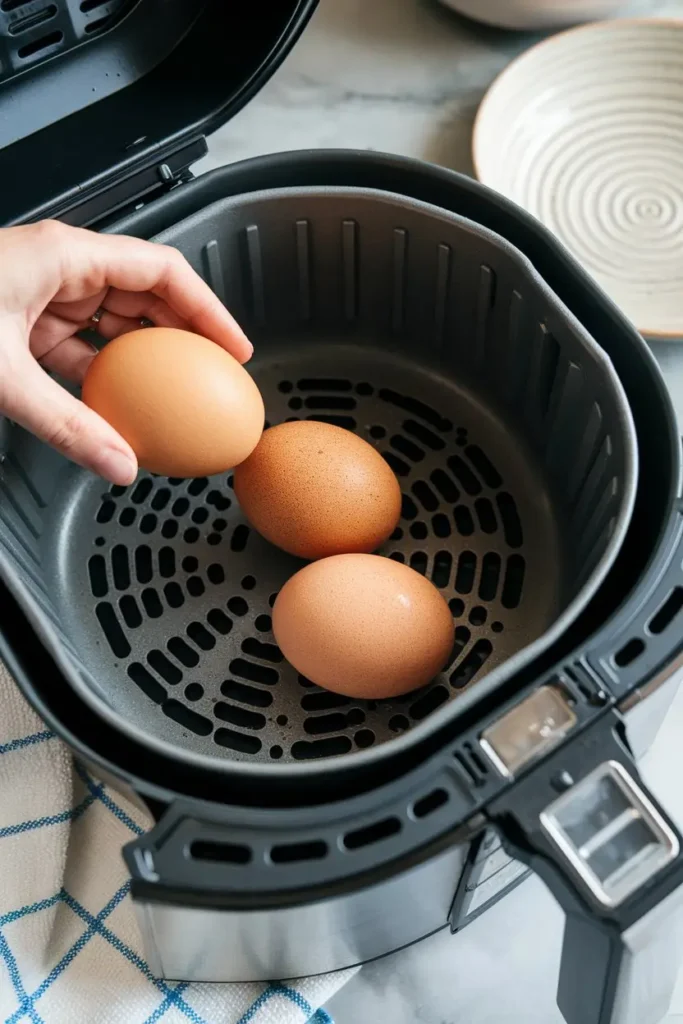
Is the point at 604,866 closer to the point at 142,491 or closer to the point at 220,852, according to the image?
the point at 220,852

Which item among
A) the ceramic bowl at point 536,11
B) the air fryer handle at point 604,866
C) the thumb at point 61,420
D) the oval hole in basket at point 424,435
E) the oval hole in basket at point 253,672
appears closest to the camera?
the air fryer handle at point 604,866

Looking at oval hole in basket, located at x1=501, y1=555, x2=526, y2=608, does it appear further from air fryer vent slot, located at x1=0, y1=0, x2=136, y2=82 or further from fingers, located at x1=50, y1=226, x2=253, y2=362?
air fryer vent slot, located at x1=0, y1=0, x2=136, y2=82

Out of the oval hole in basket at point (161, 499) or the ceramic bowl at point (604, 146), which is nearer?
the oval hole in basket at point (161, 499)

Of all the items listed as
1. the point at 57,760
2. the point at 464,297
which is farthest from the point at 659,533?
the point at 57,760

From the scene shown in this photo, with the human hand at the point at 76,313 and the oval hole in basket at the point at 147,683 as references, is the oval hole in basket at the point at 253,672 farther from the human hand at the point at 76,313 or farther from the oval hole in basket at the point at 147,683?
the human hand at the point at 76,313

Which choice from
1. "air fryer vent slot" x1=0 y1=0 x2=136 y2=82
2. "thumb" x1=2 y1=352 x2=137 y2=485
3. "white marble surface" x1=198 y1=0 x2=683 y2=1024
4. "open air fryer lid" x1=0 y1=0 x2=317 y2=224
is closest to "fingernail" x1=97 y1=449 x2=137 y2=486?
"thumb" x1=2 y1=352 x2=137 y2=485

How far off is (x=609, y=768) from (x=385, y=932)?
197mm

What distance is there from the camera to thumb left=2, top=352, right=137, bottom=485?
1.98 feet

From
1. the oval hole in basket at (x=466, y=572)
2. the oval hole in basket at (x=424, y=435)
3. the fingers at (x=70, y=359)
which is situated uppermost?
the oval hole in basket at (x=424, y=435)

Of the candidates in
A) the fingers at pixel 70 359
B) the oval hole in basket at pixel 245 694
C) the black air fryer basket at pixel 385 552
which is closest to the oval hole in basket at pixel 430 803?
the black air fryer basket at pixel 385 552

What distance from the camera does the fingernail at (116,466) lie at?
61 centimetres

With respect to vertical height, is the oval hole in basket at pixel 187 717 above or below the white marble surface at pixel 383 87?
below

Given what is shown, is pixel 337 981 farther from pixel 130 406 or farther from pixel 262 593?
pixel 130 406

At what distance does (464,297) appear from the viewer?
Result: 0.77 m
